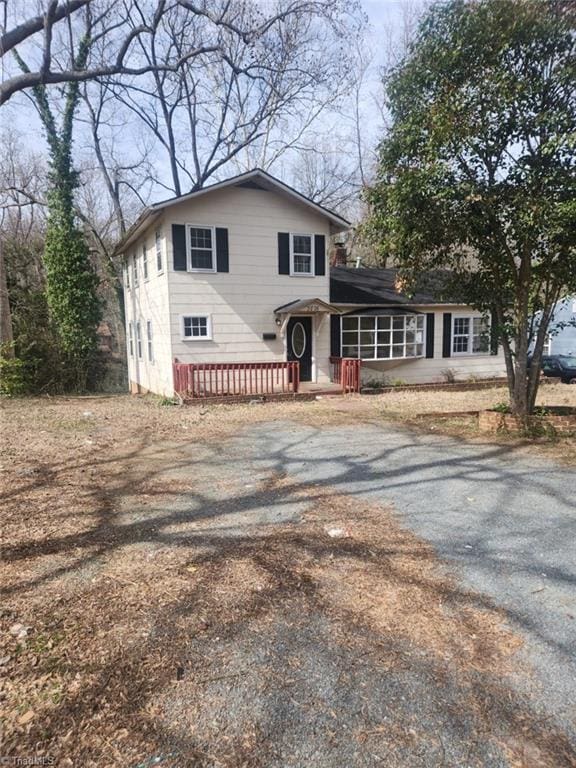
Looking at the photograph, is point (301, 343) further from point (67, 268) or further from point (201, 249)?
point (67, 268)

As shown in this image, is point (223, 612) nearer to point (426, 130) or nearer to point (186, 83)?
point (426, 130)

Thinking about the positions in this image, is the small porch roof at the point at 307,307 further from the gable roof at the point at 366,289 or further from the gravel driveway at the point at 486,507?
the gravel driveway at the point at 486,507

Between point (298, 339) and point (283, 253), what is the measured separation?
2647 millimetres

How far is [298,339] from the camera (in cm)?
1441

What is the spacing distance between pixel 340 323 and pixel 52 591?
42.0 ft

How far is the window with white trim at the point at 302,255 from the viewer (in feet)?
45.9

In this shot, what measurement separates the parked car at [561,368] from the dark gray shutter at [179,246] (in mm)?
13768

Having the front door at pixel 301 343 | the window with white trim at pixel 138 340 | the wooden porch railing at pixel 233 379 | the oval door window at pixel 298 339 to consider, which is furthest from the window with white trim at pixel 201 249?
the window with white trim at pixel 138 340

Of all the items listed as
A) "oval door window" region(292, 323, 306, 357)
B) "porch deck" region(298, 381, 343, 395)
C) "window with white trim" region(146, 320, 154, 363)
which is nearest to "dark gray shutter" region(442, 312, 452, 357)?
"porch deck" region(298, 381, 343, 395)

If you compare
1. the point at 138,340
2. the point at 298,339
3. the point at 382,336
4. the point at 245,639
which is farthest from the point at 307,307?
the point at 245,639

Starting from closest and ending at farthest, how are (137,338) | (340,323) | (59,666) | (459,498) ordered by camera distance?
(59,666) < (459,498) < (340,323) < (137,338)

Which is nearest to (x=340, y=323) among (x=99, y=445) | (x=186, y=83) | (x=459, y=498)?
(x=99, y=445)

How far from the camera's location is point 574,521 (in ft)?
13.7

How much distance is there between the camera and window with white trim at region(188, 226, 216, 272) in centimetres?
1283
